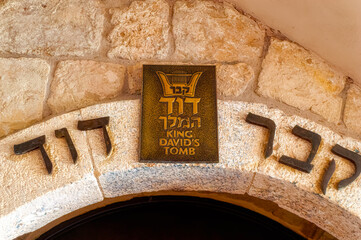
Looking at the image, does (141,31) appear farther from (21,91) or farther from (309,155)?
(309,155)

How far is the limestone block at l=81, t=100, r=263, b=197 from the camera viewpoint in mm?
1210

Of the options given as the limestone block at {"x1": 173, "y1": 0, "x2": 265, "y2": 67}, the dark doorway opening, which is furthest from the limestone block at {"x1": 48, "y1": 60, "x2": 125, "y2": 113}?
the dark doorway opening

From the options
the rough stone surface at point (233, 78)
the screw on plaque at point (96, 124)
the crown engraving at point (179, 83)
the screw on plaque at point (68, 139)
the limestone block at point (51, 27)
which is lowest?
the screw on plaque at point (68, 139)

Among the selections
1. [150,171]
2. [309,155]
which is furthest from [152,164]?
[309,155]

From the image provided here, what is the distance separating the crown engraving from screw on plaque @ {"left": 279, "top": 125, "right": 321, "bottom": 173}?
0.43m

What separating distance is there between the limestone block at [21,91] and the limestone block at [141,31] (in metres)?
0.32

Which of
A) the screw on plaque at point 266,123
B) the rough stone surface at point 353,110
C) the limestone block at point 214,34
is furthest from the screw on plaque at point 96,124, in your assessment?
the rough stone surface at point 353,110

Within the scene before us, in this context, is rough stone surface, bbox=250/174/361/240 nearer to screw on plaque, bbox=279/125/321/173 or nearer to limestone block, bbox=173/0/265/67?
screw on plaque, bbox=279/125/321/173

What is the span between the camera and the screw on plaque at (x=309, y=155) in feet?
3.88

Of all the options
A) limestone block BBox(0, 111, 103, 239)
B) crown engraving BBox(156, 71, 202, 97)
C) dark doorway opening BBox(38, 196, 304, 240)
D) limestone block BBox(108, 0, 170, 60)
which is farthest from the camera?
dark doorway opening BBox(38, 196, 304, 240)

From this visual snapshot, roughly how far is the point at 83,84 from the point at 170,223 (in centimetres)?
77

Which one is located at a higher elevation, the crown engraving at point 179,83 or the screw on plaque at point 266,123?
the crown engraving at point 179,83

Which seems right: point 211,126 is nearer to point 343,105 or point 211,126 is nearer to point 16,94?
point 343,105

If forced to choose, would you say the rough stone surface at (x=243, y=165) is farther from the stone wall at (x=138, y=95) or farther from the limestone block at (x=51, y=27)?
the limestone block at (x=51, y=27)
